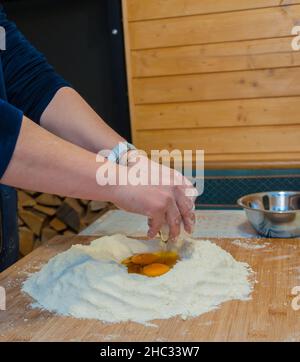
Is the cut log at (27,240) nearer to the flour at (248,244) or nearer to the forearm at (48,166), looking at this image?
the flour at (248,244)

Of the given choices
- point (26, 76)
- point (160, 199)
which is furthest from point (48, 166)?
point (26, 76)

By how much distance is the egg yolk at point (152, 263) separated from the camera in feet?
3.51

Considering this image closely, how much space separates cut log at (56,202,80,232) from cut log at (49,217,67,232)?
2cm

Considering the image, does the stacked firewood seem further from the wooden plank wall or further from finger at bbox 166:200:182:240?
finger at bbox 166:200:182:240

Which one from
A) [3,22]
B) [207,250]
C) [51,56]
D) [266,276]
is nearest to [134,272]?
[207,250]

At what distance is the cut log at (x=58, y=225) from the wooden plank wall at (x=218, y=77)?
29.1 inches

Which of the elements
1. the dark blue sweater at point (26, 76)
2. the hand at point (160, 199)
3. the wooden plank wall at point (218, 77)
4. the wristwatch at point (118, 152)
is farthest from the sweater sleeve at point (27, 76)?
the wooden plank wall at point (218, 77)

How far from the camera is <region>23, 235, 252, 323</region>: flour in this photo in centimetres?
96

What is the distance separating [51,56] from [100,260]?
1673mm

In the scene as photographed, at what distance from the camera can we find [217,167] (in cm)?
221

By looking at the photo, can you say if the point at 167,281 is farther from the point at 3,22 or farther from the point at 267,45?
the point at 267,45

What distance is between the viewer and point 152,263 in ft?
3.66

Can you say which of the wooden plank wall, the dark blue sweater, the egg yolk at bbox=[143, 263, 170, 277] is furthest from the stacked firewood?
the egg yolk at bbox=[143, 263, 170, 277]

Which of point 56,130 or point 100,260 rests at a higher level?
point 56,130
